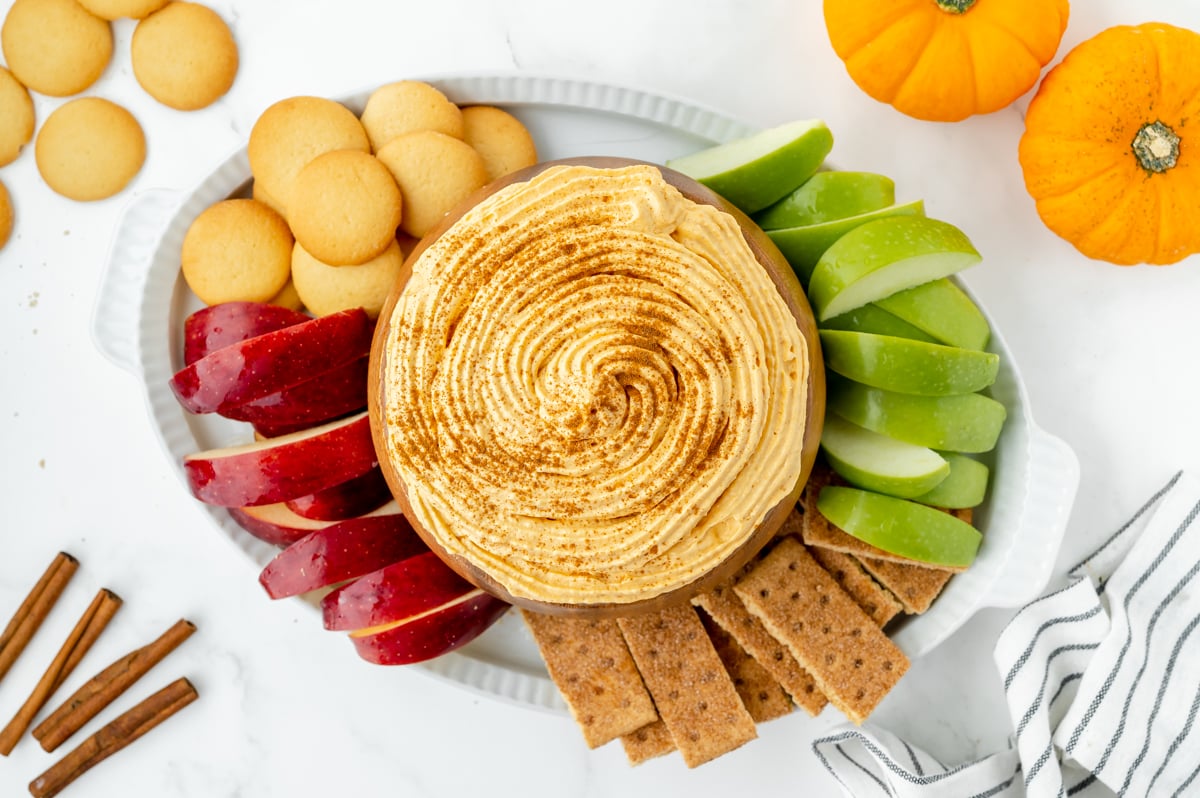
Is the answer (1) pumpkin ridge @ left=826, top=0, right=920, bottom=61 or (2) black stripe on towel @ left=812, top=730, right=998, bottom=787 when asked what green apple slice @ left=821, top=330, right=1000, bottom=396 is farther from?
(2) black stripe on towel @ left=812, top=730, right=998, bottom=787

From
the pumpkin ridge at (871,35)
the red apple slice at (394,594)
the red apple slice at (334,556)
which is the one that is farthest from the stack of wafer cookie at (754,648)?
the pumpkin ridge at (871,35)

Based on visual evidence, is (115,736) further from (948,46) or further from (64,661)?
(948,46)

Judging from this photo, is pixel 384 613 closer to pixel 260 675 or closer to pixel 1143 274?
pixel 260 675

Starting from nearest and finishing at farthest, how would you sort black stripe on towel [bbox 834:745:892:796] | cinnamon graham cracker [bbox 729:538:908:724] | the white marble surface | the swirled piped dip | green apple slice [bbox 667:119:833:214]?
the swirled piped dip → green apple slice [bbox 667:119:833:214] → cinnamon graham cracker [bbox 729:538:908:724] → black stripe on towel [bbox 834:745:892:796] → the white marble surface

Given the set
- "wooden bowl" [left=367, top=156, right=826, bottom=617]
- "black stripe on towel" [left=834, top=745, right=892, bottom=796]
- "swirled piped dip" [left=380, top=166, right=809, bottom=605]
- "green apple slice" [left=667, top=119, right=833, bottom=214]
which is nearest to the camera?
"swirled piped dip" [left=380, top=166, right=809, bottom=605]

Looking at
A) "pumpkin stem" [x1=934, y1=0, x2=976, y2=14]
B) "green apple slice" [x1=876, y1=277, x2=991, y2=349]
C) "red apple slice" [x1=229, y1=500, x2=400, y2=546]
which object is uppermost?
"pumpkin stem" [x1=934, y1=0, x2=976, y2=14]

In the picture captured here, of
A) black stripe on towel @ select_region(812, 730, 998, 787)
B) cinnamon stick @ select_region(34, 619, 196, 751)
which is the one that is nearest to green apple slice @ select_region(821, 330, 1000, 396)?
black stripe on towel @ select_region(812, 730, 998, 787)

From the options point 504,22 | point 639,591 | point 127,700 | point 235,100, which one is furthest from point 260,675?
point 504,22
